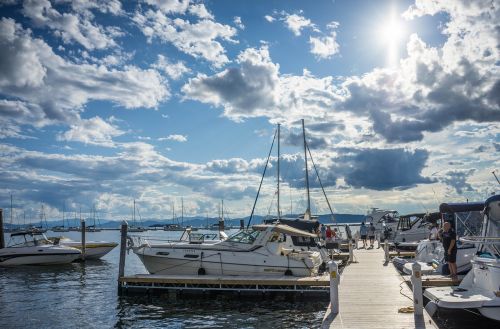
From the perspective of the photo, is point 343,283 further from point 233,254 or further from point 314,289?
point 233,254

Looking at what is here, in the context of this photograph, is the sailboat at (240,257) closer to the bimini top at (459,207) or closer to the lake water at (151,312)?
the lake water at (151,312)

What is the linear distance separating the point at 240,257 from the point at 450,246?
8.12 m

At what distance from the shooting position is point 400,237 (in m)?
33.0

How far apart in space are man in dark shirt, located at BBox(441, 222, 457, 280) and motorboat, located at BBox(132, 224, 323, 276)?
5627mm

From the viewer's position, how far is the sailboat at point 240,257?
18.4 metres

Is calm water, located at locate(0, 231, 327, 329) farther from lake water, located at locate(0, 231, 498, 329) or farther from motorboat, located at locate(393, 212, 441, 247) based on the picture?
motorboat, located at locate(393, 212, 441, 247)

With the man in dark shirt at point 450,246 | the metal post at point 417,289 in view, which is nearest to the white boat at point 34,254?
the man in dark shirt at point 450,246

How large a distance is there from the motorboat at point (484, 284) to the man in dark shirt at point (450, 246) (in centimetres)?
98

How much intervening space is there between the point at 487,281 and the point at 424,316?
6.05 ft

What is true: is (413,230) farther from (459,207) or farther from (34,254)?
(34,254)

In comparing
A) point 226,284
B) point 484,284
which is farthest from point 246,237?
point 484,284

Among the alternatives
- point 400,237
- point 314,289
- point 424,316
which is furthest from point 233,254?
point 400,237

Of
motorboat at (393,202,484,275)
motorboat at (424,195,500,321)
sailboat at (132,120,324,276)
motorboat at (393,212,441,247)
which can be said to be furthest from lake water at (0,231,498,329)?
motorboat at (393,212,441,247)

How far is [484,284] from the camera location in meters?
11.2
